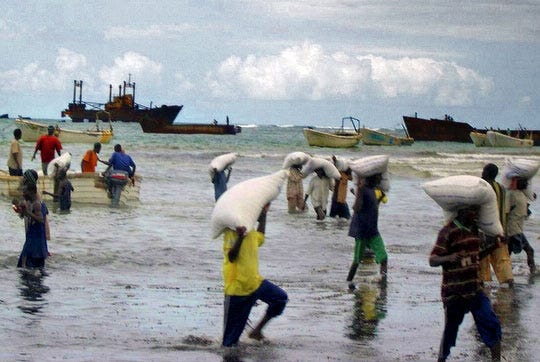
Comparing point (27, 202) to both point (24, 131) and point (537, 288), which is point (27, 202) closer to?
point (537, 288)

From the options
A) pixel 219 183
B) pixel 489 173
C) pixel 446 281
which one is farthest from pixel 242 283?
pixel 219 183

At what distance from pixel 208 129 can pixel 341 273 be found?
307ft

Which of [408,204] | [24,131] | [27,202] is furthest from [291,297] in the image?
[24,131]

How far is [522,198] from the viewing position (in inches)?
460

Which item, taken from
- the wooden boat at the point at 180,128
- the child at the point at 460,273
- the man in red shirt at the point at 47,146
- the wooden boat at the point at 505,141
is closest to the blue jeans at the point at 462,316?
the child at the point at 460,273

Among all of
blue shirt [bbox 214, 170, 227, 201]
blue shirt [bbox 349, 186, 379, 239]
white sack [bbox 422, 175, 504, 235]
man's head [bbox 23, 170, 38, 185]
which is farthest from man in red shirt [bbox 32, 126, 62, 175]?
white sack [bbox 422, 175, 504, 235]

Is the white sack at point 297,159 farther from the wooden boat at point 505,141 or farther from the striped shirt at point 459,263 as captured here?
the wooden boat at point 505,141

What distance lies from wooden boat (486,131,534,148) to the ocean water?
71558 mm

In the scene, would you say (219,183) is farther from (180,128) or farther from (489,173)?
(180,128)

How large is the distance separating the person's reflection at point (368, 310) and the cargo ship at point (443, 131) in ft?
277

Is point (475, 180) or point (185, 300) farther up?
point (475, 180)

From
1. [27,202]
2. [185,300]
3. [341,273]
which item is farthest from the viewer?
[341,273]

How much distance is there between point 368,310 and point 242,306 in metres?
2.34

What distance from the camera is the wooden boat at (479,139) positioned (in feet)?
293
